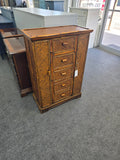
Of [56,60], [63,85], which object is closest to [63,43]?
[56,60]

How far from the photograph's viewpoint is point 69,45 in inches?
46.6

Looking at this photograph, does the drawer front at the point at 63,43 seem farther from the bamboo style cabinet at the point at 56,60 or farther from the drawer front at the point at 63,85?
the drawer front at the point at 63,85

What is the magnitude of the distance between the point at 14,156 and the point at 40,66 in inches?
37.1

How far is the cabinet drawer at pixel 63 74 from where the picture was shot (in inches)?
52.4

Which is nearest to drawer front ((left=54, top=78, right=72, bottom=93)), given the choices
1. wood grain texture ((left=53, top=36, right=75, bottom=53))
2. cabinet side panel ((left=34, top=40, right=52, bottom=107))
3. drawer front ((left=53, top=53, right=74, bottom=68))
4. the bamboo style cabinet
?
the bamboo style cabinet

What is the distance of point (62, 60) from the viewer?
1.24 m

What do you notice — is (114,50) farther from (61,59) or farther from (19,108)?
(19,108)

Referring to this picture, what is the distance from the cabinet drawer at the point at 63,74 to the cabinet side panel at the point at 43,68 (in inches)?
4.4

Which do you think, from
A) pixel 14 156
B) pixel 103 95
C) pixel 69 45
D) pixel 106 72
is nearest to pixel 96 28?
pixel 106 72

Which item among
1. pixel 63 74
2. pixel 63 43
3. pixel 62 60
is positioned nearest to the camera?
pixel 63 43

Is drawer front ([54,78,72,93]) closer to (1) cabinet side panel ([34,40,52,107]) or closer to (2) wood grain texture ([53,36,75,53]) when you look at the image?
(1) cabinet side panel ([34,40,52,107])

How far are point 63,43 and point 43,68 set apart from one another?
33cm

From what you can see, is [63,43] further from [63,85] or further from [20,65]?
[20,65]

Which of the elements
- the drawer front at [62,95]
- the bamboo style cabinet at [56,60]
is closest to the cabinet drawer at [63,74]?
the bamboo style cabinet at [56,60]
